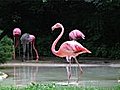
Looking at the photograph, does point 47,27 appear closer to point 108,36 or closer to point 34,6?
point 34,6

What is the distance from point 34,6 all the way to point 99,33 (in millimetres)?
4557

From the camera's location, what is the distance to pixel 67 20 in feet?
93.7

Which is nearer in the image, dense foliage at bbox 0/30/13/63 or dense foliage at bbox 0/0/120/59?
dense foliage at bbox 0/30/13/63

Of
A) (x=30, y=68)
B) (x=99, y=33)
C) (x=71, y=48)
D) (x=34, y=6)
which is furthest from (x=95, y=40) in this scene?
(x=71, y=48)

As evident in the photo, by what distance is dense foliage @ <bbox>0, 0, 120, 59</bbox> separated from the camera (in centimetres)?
2698

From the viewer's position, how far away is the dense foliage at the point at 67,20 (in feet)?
88.5

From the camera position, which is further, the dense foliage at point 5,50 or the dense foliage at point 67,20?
the dense foliage at point 67,20

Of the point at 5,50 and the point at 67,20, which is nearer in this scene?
the point at 5,50

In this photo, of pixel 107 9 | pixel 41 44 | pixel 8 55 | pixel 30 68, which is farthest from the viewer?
pixel 41 44

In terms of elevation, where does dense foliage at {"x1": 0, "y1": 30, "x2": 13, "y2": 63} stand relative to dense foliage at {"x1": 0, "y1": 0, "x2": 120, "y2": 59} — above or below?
below

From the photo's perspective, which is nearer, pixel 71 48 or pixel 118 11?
pixel 71 48

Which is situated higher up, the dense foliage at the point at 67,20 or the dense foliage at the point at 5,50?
the dense foliage at the point at 67,20

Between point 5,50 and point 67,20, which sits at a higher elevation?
point 67,20

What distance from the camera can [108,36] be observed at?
27500 millimetres
